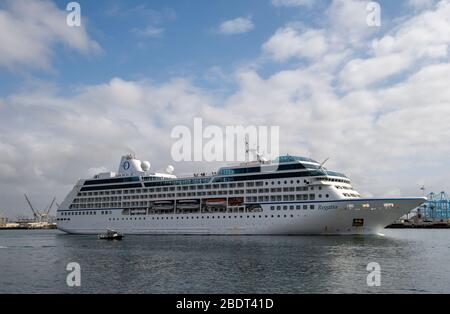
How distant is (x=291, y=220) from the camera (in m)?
69.5

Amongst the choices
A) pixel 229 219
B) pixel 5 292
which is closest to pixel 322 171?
pixel 229 219

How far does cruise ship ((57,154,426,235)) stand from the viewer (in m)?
66.8

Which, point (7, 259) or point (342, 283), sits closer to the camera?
point (342, 283)

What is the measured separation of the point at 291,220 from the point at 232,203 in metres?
13.3

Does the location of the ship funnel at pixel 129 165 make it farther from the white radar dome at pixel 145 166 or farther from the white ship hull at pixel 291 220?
the white ship hull at pixel 291 220

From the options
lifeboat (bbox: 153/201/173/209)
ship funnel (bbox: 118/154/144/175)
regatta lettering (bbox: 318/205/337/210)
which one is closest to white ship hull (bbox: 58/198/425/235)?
regatta lettering (bbox: 318/205/337/210)

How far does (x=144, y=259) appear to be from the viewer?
44344 millimetres

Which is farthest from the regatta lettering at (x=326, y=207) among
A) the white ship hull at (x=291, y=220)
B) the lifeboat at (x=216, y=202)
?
the lifeboat at (x=216, y=202)

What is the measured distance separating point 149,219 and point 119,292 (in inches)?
2405

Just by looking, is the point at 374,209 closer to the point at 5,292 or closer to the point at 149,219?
the point at 149,219

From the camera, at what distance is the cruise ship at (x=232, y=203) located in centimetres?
6675

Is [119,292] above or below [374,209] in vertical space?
below

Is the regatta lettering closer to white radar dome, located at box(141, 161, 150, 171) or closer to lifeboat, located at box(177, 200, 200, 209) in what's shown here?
lifeboat, located at box(177, 200, 200, 209)
